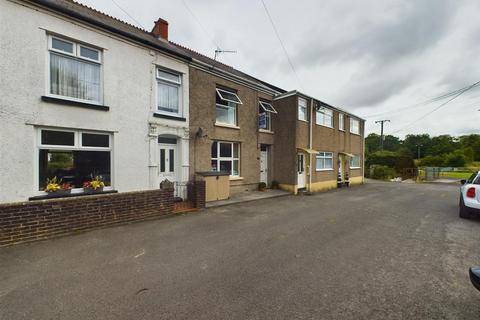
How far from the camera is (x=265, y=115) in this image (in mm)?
12961

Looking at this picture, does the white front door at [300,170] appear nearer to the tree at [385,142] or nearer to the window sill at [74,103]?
the window sill at [74,103]

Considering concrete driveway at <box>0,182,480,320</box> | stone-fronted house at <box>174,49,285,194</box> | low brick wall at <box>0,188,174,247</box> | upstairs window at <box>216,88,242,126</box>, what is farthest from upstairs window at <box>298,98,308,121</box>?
low brick wall at <box>0,188,174,247</box>

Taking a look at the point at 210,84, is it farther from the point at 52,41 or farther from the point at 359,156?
the point at 359,156

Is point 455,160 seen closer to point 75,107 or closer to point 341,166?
point 341,166

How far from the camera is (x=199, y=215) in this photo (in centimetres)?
751

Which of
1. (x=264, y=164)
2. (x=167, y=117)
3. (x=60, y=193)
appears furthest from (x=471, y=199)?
(x=60, y=193)

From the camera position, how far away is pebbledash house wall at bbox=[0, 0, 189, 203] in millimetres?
5602

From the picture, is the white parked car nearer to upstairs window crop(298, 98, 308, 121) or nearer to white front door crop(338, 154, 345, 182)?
upstairs window crop(298, 98, 308, 121)

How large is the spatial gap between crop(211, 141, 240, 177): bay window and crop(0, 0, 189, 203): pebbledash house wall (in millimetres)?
1792

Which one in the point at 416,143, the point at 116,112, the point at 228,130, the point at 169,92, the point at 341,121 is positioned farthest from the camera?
the point at 416,143

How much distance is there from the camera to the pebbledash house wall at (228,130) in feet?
32.0

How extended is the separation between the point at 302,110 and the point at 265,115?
7.98 feet

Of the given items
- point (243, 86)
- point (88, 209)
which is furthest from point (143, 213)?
point (243, 86)

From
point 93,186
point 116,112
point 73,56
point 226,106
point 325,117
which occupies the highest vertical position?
point 73,56
